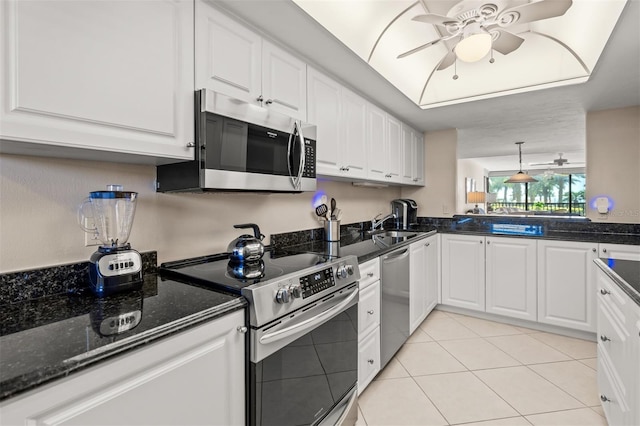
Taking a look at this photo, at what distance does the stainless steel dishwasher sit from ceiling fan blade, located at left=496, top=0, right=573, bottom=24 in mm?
1537

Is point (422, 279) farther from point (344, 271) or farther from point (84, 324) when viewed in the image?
point (84, 324)

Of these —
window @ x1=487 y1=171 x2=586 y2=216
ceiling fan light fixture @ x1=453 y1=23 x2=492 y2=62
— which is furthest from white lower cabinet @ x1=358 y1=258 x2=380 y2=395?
window @ x1=487 y1=171 x2=586 y2=216

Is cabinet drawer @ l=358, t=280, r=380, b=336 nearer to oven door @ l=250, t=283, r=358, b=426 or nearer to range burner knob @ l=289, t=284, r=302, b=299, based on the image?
oven door @ l=250, t=283, r=358, b=426

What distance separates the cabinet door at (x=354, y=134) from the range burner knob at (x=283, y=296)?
1.33m

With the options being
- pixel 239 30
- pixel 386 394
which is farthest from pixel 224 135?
pixel 386 394

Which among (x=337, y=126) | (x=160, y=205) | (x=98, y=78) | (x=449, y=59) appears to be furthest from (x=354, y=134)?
(x=98, y=78)

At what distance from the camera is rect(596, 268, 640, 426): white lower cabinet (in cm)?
122

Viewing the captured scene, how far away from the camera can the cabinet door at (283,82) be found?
1706 mm

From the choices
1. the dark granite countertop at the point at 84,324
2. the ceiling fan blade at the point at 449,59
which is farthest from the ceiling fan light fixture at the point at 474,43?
the dark granite countertop at the point at 84,324

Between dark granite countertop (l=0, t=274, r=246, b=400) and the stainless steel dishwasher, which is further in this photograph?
the stainless steel dishwasher

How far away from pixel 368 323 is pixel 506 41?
75.8 inches

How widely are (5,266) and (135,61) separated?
Result: 86 cm

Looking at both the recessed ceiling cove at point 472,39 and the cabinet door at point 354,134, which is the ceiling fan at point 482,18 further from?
the cabinet door at point 354,134

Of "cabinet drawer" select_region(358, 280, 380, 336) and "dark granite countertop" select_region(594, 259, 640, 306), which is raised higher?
"dark granite countertop" select_region(594, 259, 640, 306)
